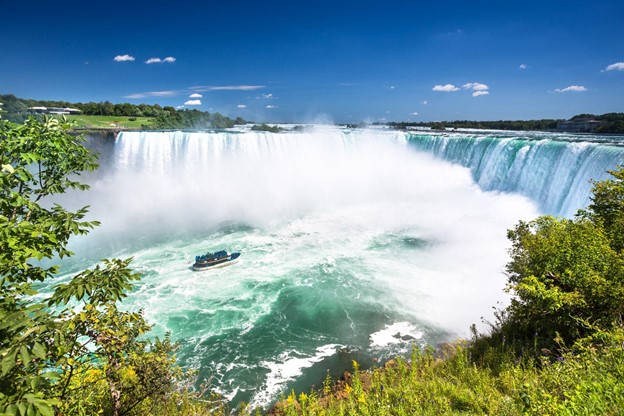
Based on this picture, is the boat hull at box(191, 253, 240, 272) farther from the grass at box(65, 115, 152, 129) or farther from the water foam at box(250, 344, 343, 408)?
the grass at box(65, 115, 152, 129)

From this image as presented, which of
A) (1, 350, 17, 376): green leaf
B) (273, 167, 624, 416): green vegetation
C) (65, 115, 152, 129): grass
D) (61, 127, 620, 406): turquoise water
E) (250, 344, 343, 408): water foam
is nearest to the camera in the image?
(1, 350, 17, 376): green leaf

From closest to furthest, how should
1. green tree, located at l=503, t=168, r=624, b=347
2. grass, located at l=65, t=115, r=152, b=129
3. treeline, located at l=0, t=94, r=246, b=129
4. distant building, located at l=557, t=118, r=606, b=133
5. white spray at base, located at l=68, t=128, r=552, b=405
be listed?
green tree, located at l=503, t=168, r=624, b=347, white spray at base, located at l=68, t=128, r=552, b=405, distant building, located at l=557, t=118, r=606, b=133, grass, located at l=65, t=115, r=152, b=129, treeline, located at l=0, t=94, r=246, b=129

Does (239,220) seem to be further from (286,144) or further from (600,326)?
(600,326)

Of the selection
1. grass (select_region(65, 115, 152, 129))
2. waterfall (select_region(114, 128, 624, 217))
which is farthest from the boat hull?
grass (select_region(65, 115, 152, 129))

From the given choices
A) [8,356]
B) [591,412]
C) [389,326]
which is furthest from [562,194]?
[8,356]

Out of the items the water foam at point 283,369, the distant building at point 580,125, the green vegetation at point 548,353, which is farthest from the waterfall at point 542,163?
the distant building at point 580,125

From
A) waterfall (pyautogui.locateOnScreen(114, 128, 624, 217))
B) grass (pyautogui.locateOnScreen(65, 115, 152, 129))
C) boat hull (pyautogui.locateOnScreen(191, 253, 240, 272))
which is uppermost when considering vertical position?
grass (pyautogui.locateOnScreen(65, 115, 152, 129))

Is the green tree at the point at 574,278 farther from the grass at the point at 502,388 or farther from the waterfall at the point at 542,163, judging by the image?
the waterfall at the point at 542,163

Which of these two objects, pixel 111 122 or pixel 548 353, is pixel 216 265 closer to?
pixel 548 353
